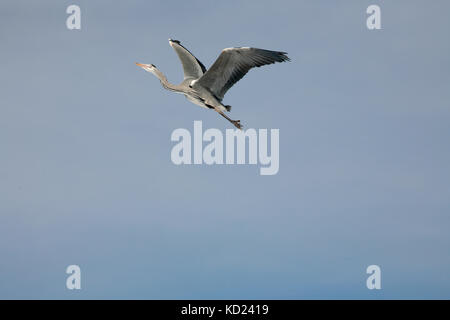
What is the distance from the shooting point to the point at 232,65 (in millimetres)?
28234

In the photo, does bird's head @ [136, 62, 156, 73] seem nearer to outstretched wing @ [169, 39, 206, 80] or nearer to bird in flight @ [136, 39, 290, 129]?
bird in flight @ [136, 39, 290, 129]

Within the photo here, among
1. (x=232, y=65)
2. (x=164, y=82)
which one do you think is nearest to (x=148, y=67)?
(x=164, y=82)

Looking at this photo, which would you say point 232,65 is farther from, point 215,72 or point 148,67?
point 148,67

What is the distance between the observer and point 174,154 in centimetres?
2978

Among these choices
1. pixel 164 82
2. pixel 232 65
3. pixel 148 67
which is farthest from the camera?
pixel 148 67

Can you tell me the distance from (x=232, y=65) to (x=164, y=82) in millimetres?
2849

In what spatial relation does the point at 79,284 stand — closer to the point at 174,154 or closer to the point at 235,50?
the point at 174,154

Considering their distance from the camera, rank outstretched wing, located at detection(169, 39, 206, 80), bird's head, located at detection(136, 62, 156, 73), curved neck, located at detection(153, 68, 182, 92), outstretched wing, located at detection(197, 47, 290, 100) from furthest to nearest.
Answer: outstretched wing, located at detection(169, 39, 206, 80) < bird's head, located at detection(136, 62, 156, 73) < curved neck, located at detection(153, 68, 182, 92) < outstretched wing, located at detection(197, 47, 290, 100)

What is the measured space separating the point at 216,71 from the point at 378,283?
366 inches

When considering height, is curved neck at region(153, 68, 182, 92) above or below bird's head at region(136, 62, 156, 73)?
below

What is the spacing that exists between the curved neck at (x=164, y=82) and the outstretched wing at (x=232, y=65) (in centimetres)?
106

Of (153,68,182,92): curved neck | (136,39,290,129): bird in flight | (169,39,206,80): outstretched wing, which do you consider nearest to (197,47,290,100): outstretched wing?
(136,39,290,129): bird in flight

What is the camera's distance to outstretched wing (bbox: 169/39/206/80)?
30.6 m
